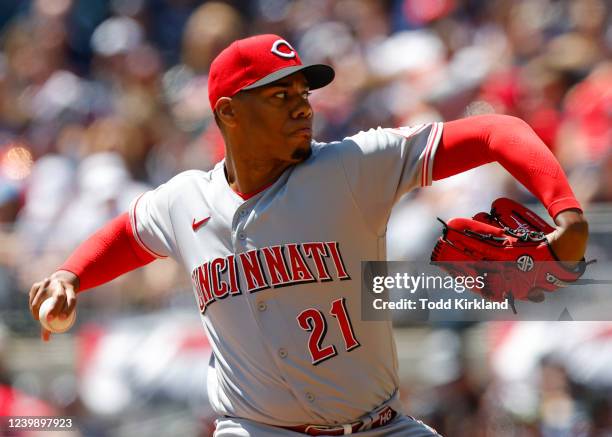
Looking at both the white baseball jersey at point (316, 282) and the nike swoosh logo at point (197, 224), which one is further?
the nike swoosh logo at point (197, 224)

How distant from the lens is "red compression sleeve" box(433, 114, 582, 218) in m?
2.53

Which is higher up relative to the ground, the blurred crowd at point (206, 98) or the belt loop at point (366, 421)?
the blurred crowd at point (206, 98)

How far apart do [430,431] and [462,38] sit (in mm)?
3330

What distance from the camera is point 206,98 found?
6535 mm

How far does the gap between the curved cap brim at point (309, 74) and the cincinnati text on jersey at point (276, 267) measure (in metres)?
0.45

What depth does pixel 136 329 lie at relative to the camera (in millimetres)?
5359

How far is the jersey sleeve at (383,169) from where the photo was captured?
2852mm

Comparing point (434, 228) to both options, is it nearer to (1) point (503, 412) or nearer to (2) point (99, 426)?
(1) point (503, 412)

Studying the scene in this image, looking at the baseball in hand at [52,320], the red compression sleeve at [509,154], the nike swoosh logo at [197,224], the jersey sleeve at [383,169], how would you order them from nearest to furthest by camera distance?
the red compression sleeve at [509,154]
the jersey sleeve at [383,169]
the baseball in hand at [52,320]
the nike swoosh logo at [197,224]

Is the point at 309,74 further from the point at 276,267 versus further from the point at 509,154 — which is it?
the point at 509,154

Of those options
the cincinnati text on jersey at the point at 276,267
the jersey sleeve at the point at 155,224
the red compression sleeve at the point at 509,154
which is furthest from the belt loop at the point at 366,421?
the jersey sleeve at the point at 155,224

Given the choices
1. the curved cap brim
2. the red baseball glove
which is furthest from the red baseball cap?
the red baseball glove

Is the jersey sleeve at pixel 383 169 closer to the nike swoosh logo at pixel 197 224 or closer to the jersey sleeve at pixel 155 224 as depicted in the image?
the nike swoosh logo at pixel 197 224

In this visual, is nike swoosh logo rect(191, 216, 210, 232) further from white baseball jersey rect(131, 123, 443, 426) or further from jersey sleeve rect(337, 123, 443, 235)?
jersey sleeve rect(337, 123, 443, 235)
